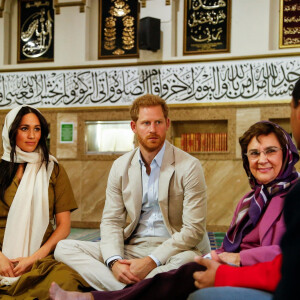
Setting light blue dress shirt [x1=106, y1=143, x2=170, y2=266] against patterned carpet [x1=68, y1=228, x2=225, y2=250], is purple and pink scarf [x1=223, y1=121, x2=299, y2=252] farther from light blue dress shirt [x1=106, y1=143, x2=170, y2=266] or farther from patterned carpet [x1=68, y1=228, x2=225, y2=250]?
patterned carpet [x1=68, y1=228, x2=225, y2=250]

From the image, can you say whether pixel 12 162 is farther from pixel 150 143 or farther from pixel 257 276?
pixel 257 276

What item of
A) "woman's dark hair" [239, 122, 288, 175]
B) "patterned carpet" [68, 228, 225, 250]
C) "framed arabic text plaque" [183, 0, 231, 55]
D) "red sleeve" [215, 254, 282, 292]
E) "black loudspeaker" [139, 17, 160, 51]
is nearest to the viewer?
"red sleeve" [215, 254, 282, 292]

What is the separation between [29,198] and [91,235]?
3.06 m

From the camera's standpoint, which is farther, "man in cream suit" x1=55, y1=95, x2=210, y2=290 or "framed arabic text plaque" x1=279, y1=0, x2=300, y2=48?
"framed arabic text plaque" x1=279, y1=0, x2=300, y2=48

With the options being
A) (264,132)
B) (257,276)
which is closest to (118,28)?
(264,132)

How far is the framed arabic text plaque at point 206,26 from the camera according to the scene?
5988mm

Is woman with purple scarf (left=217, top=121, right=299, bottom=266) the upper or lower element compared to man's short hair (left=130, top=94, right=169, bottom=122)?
lower

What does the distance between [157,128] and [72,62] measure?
14.1 feet

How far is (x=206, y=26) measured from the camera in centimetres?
610

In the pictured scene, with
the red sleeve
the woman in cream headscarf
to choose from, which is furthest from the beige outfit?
the red sleeve

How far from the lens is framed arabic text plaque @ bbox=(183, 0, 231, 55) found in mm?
5988

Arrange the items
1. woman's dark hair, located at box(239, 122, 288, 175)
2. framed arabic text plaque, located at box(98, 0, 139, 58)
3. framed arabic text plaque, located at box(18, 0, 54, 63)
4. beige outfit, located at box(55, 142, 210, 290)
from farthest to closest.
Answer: framed arabic text plaque, located at box(18, 0, 54, 63)
framed arabic text plaque, located at box(98, 0, 139, 58)
beige outfit, located at box(55, 142, 210, 290)
woman's dark hair, located at box(239, 122, 288, 175)

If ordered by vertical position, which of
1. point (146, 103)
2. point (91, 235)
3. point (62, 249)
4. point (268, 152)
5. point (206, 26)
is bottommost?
point (91, 235)

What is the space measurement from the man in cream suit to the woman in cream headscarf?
204 millimetres
